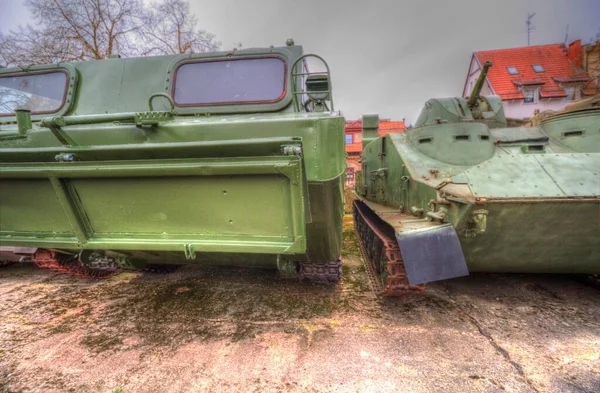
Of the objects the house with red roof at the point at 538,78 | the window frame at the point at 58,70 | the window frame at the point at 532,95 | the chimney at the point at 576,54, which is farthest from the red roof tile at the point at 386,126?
the window frame at the point at 58,70

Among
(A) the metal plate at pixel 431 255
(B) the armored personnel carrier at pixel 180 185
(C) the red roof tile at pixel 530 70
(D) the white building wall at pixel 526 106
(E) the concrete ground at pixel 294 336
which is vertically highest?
(C) the red roof tile at pixel 530 70

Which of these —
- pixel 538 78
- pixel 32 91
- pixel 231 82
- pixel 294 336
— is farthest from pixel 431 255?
pixel 538 78

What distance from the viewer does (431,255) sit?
2570 mm

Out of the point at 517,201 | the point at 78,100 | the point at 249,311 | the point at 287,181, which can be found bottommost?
the point at 249,311

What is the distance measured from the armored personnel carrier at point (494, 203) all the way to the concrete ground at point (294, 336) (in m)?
0.43

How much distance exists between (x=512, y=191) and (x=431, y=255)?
3.04ft

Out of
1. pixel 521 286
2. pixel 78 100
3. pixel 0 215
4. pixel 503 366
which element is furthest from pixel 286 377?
pixel 78 100

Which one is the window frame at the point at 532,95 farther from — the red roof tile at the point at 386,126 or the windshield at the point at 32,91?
the windshield at the point at 32,91

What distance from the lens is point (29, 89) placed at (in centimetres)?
360

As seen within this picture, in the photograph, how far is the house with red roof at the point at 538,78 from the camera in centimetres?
2008

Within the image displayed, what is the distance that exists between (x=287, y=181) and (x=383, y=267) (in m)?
1.96

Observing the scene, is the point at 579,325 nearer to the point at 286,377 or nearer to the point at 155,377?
the point at 286,377

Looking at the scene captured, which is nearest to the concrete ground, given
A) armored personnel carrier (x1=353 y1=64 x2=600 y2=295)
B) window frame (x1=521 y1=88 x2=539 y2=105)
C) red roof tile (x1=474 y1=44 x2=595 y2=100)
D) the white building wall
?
armored personnel carrier (x1=353 y1=64 x2=600 y2=295)

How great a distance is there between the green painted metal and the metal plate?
0.14 m
